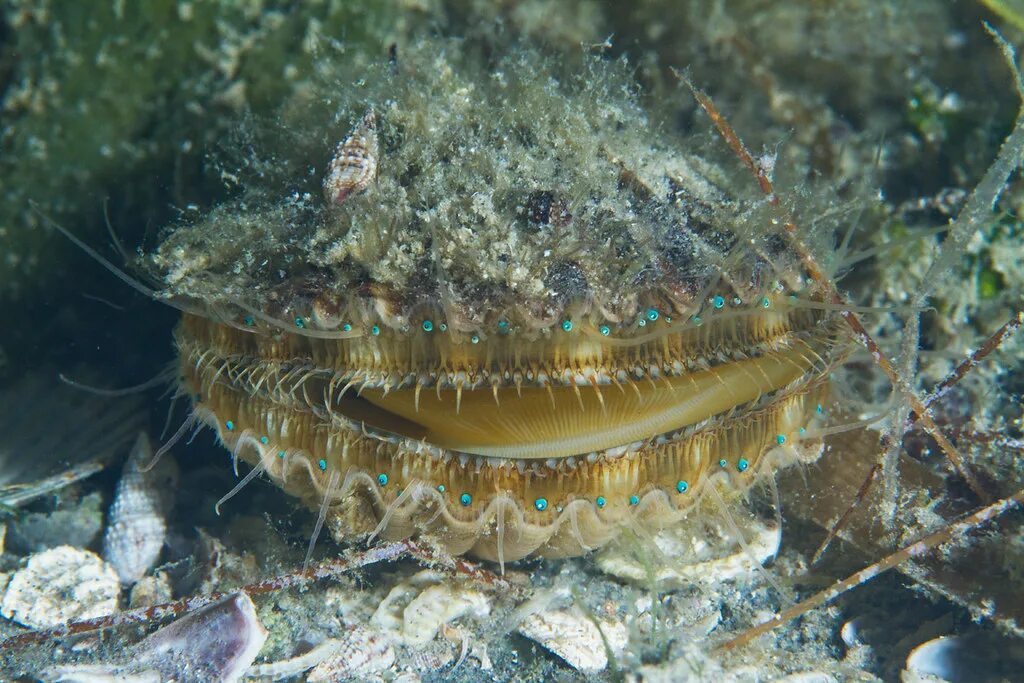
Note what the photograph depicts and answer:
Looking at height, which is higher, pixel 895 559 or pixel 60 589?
pixel 895 559

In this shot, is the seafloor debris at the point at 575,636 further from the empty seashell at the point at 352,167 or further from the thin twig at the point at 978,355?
the empty seashell at the point at 352,167

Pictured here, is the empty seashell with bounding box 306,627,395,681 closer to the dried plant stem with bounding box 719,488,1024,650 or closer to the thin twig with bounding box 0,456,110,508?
the dried plant stem with bounding box 719,488,1024,650

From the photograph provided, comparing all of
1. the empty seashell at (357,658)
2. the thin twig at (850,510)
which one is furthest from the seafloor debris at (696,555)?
the empty seashell at (357,658)

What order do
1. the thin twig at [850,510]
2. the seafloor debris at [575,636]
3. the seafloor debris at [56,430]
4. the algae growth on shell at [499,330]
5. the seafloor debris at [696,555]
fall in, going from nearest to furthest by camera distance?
the algae growth on shell at [499,330]
the seafloor debris at [575,636]
the thin twig at [850,510]
the seafloor debris at [696,555]
the seafloor debris at [56,430]

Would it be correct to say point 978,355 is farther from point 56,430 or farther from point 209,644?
point 56,430

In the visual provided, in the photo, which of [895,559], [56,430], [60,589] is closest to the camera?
[895,559]

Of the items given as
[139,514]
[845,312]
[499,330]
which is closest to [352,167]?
[499,330]

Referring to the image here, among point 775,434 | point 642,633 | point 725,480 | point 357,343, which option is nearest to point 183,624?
point 357,343

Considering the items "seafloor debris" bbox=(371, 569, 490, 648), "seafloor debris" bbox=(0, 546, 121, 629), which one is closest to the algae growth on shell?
"seafloor debris" bbox=(371, 569, 490, 648)
